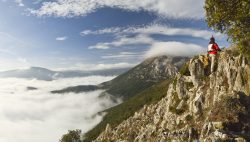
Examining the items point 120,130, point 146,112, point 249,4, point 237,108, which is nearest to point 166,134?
point 237,108

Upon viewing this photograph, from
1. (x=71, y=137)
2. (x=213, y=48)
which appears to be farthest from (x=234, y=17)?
(x=71, y=137)

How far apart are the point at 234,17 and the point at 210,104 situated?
146 ft

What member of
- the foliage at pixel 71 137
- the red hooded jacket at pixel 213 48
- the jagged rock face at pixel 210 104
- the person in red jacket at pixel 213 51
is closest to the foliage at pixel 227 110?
the jagged rock face at pixel 210 104

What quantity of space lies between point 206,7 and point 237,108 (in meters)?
30.7

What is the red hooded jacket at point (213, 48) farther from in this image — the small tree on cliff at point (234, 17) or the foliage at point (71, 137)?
the foliage at point (71, 137)

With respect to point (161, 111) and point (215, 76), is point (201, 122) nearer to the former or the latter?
point (215, 76)

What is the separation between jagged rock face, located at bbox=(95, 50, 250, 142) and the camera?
189ft

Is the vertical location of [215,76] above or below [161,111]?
above

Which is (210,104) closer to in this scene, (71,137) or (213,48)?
(213,48)

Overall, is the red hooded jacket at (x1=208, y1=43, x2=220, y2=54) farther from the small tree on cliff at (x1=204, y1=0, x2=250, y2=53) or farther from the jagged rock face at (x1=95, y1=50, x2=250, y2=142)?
the small tree on cliff at (x1=204, y1=0, x2=250, y2=53)

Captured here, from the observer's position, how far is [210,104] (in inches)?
2997

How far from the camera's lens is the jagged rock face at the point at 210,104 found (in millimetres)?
57688

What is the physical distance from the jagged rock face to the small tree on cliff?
16118 millimetres

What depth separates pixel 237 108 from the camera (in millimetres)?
61250
